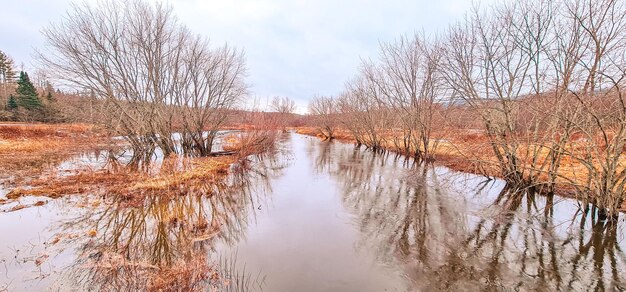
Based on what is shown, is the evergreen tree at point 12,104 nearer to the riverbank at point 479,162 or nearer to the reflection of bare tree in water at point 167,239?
the reflection of bare tree in water at point 167,239

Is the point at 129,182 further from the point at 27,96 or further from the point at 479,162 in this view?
the point at 27,96

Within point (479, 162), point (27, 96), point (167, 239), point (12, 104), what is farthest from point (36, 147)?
point (12, 104)

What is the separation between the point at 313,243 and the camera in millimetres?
6625

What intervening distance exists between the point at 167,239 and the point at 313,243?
3.36 meters

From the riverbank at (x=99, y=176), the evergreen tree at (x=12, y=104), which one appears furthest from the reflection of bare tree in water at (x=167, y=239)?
the evergreen tree at (x=12, y=104)

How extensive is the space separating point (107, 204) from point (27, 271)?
380 centimetres

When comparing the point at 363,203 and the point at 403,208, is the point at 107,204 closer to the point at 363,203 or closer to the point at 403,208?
the point at 363,203

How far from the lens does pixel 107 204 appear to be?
28.2 feet

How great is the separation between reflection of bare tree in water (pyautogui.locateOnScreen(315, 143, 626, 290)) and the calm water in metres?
0.03

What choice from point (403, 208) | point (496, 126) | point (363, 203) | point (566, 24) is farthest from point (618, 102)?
point (363, 203)

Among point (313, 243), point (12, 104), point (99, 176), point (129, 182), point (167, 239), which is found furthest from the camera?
point (12, 104)

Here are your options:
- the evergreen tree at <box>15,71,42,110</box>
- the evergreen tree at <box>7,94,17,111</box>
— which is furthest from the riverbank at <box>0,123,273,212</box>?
the evergreen tree at <box>7,94,17,111</box>

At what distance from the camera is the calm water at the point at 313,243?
4.91 m

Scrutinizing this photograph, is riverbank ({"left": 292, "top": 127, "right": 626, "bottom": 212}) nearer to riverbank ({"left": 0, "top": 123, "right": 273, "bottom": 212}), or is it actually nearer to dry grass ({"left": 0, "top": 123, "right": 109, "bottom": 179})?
riverbank ({"left": 0, "top": 123, "right": 273, "bottom": 212})
